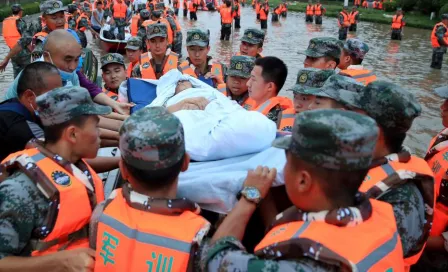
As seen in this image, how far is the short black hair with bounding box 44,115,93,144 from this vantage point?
7.07ft

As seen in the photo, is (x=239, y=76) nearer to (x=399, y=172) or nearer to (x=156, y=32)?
(x=156, y=32)

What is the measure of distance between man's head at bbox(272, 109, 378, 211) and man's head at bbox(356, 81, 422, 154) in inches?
24.6

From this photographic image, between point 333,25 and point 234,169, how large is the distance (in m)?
29.5

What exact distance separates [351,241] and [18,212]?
1.44 meters

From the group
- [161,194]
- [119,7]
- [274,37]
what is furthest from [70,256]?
[274,37]

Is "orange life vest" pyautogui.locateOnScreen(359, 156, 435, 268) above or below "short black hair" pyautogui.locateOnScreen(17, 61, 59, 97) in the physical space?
below

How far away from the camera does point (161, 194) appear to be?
5.96 ft

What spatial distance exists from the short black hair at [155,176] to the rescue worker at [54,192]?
1.44ft

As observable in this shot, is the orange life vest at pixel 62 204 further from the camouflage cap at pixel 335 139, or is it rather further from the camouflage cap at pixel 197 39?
the camouflage cap at pixel 197 39

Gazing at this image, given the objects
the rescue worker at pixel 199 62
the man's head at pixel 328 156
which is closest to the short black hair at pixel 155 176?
the man's head at pixel 328 156

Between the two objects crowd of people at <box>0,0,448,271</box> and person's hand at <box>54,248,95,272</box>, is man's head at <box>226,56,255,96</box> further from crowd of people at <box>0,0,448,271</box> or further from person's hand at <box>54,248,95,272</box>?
person's hand at <box>54,248,95,272</box>

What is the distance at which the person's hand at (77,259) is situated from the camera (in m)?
1.89

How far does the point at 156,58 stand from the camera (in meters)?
6.28

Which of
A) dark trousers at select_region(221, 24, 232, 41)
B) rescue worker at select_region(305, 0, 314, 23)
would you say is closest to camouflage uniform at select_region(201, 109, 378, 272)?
dark trousers at select_region(221, 24, 232, 41)
